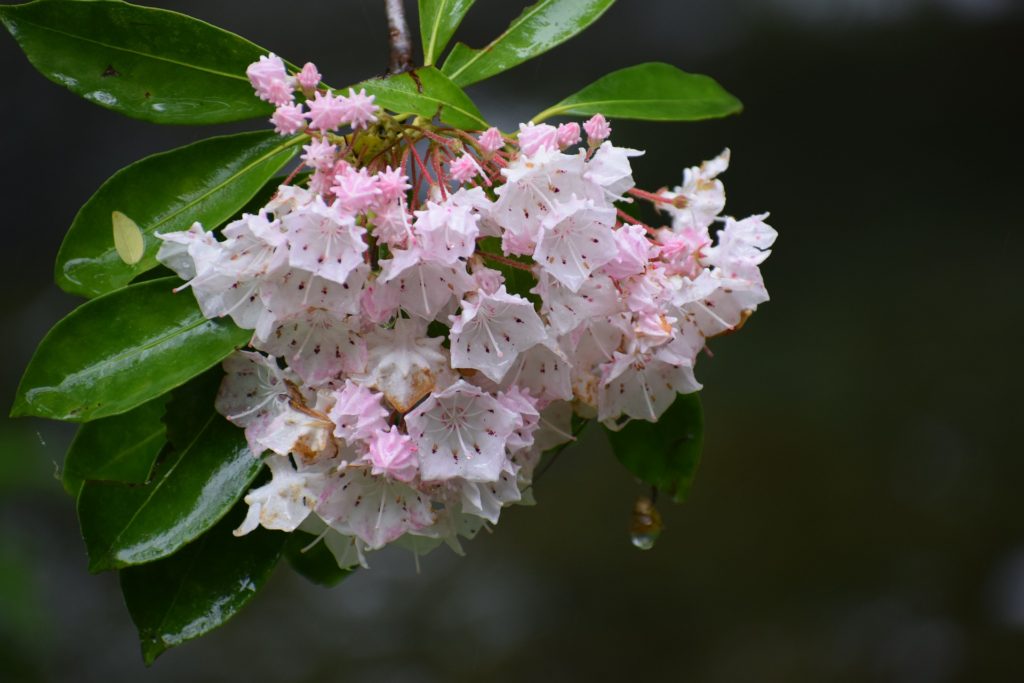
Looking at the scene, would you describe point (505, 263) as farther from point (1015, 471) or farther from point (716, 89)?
point (1015, 471)

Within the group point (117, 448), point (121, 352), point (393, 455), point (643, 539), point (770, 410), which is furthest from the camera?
point (770, 410)

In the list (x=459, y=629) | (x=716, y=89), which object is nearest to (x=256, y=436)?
(x=716, y=89)

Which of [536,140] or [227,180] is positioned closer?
[536,140]

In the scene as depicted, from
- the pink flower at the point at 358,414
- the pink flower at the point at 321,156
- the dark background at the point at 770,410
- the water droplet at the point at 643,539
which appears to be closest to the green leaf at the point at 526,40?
the pink flower at the point at 321,156

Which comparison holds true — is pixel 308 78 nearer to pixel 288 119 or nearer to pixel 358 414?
pixel 288 119

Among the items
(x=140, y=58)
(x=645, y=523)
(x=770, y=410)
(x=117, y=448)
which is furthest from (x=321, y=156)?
(x=770, y=410)

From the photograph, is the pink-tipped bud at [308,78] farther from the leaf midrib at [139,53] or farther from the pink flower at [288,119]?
the leaf midrib at [139,53]

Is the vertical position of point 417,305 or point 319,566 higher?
point 417,305
